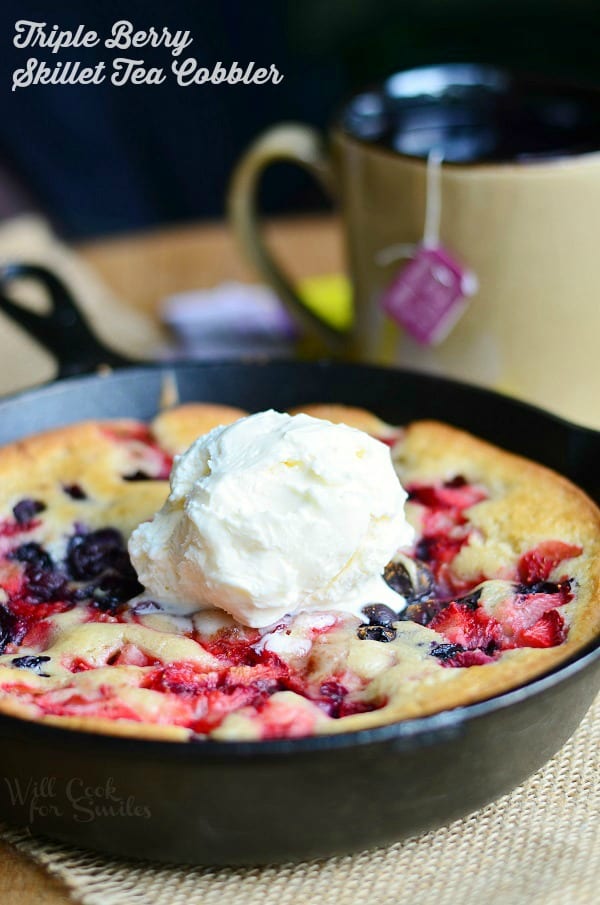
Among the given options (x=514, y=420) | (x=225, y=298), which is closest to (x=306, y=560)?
(x=514, y=420)

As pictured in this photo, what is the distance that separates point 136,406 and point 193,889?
843mm

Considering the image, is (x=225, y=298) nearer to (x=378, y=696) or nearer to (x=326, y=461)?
(x=326, y=461)

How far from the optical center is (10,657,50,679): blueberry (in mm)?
1127

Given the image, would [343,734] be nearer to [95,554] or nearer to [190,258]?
[95,554]

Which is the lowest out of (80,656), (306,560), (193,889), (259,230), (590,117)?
(193,889)

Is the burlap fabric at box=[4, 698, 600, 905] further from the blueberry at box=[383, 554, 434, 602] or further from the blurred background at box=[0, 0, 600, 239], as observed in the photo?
the blurred background at box=[0, 0, 600, 239]

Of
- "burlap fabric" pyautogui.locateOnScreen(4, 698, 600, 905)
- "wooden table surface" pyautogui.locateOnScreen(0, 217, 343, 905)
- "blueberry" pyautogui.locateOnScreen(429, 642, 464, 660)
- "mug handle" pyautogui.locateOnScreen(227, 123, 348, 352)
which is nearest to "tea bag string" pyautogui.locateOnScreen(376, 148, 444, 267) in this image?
"mug handle" pyautogui.locateOnScreen(227, 123, 348, 352)

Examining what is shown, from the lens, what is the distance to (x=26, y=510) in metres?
1.42

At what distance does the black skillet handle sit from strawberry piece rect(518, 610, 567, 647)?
0.87m

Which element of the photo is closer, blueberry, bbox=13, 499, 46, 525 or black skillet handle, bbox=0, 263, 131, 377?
blueberry, bbox=13, 499, 46, 525

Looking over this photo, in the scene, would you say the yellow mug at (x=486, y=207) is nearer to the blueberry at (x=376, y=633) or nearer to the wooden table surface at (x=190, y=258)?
the wooden table surface at (x=190, y=258)

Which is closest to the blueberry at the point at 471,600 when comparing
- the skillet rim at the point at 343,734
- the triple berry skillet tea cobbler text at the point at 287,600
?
the triple berry skillet tea cobbler text at the point at 287,600

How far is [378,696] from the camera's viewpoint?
106 centimetres

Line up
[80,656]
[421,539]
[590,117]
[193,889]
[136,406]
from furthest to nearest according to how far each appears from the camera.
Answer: [590,117], [136,406], [421,539], [80,656], [193,889]
